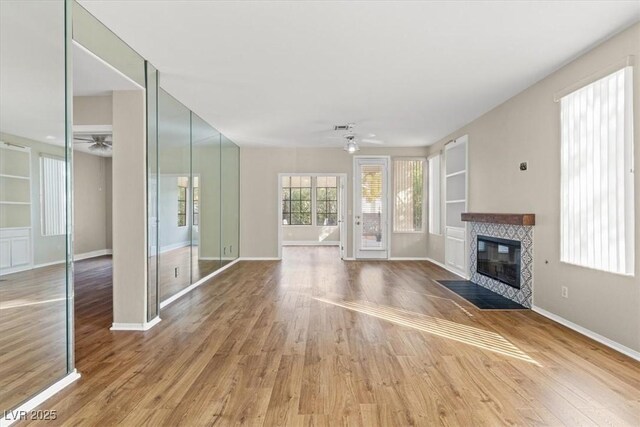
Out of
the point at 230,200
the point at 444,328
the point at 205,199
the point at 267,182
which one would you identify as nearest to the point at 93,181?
the point at 230,200

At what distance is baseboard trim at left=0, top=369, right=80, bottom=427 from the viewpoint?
6.29ft

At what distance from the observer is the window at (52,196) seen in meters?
2.22

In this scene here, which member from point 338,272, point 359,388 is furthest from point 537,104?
point 338,272

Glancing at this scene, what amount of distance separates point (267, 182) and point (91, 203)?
184 inches

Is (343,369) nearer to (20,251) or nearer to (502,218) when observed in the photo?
(20,251)

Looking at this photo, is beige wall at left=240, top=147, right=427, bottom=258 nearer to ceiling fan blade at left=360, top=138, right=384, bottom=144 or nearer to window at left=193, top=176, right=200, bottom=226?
ceiling fan blade at left=360, top=138, right=384, bottom=144

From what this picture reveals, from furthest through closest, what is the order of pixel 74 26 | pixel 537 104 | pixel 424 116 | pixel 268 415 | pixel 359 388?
pixel 424 116 < pixel 537 104 < pixel 74 26 < pixel 359 388 < pixel 268 415

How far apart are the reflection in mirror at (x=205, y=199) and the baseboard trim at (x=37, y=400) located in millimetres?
2930

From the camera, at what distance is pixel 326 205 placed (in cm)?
1259

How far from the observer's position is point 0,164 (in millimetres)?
1871

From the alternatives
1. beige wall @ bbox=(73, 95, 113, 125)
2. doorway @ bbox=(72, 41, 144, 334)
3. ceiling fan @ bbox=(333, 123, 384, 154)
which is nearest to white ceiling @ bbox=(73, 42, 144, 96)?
doorway @ bbox=(72, 41, 144, 334)

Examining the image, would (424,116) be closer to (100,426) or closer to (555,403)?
(555,403)

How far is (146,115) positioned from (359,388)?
126 inches

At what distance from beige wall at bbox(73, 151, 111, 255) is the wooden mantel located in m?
8.55
